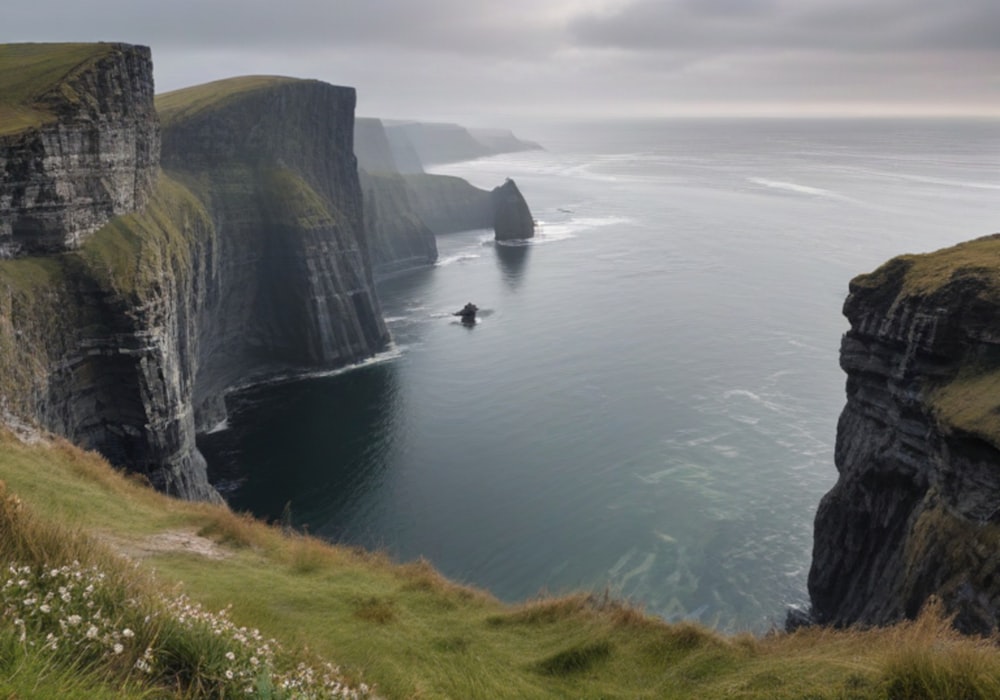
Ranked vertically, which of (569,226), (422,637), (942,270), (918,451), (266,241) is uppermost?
(569,226)

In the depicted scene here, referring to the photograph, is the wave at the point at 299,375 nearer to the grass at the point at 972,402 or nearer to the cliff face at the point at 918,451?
the cliff face at the point at 918,451

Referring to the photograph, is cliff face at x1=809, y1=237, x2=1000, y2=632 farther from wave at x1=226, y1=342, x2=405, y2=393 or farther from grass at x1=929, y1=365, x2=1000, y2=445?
wave at x1=226, y1=342, x2=405, y2=393

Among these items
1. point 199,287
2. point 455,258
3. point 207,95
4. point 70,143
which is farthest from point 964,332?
point 455,258

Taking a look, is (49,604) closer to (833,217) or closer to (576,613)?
(576,613)

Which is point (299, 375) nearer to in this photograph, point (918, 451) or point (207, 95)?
point (207, 95)

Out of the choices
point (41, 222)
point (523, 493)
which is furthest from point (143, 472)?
point (523, 493)
